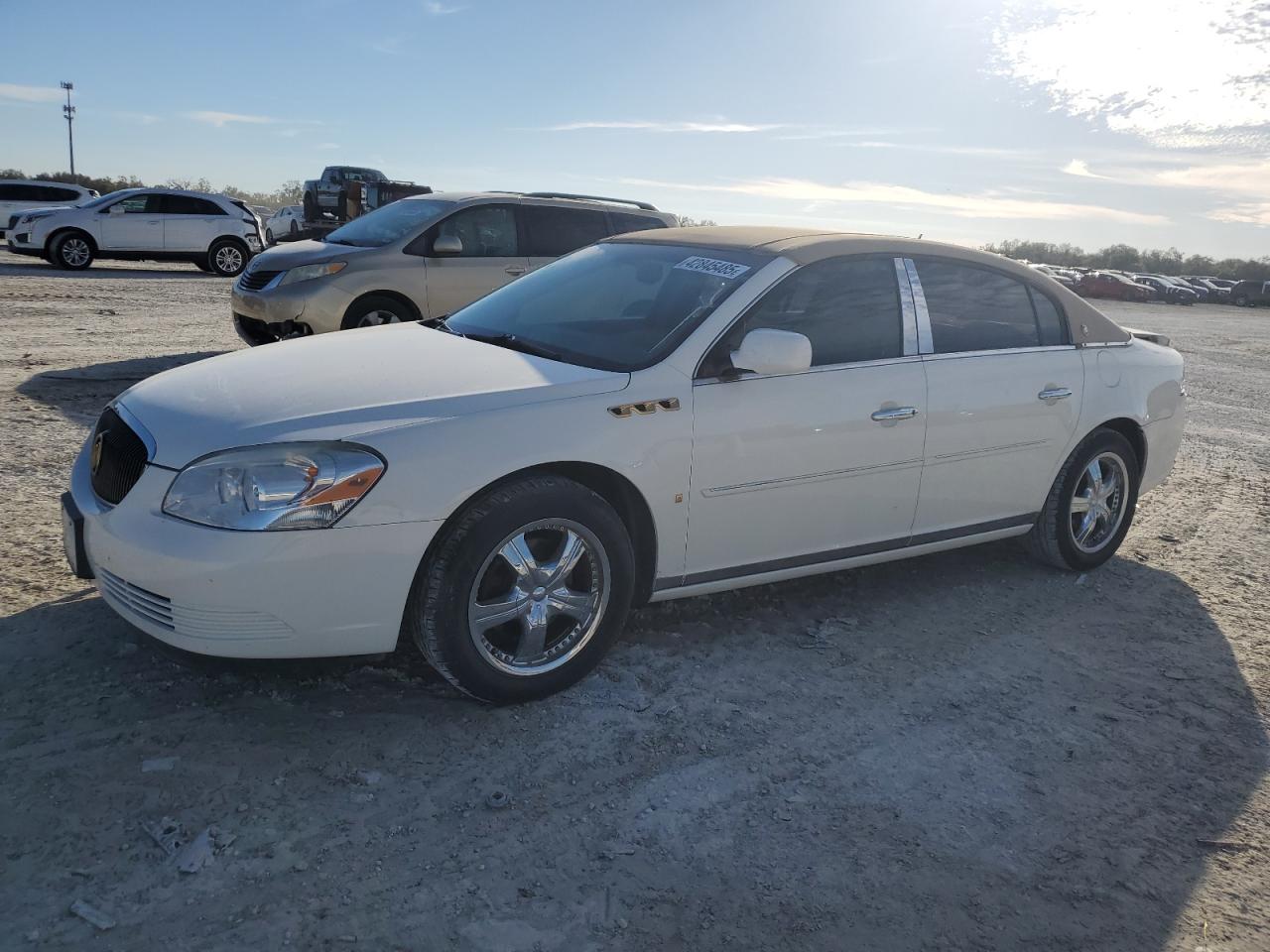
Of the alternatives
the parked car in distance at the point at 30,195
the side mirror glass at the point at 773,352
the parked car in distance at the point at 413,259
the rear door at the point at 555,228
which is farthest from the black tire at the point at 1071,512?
the parked car in distance at the point at 30,195

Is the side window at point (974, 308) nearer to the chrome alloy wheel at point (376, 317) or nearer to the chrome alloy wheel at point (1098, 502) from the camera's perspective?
the chrome alloy wheel at point (1098, 502)

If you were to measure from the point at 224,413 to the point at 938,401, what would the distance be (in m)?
2.88

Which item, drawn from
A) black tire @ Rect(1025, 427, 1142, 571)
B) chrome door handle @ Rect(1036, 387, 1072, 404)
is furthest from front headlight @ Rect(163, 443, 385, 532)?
black tire @ Rect(1025, 427, 1142, 571)

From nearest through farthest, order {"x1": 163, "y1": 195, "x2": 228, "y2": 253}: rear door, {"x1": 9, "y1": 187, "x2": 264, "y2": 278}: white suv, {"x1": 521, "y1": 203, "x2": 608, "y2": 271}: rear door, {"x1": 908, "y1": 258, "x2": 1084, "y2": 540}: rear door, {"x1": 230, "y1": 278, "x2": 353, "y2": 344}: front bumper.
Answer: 1. {"x1": 908, "y1": 258, "x2": 1084, "y2": 540}: rear door
2. {"x1": 230, "y1": 278, "x2": 353, "y2": 344}: front bumper
3. {"x1": 521, "y1": 203, "x2": 608, "y2": 271}: rear door
4. {"x1": 9, "y1": 187, "x2": 264, "y2": 278}: white suv
5. {"x1": 163, "y1": 195, "x2": 228, "y2": 253}: rear door

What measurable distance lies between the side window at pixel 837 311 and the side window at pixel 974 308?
23 cm

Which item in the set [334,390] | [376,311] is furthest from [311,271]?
[334,390]

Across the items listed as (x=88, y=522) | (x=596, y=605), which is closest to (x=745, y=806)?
(x=596, y=605)

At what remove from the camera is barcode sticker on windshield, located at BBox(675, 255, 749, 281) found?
418 centimetres

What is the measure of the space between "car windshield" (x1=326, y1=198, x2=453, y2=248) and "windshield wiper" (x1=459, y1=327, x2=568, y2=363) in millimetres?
5562

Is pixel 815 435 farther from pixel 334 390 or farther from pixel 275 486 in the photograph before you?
pixel 275 486

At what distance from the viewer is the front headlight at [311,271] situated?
9133mm

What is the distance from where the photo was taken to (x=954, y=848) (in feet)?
9.86

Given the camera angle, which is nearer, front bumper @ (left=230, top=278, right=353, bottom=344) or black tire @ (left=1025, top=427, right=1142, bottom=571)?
black tire @ (left=1025, top=427, right=1142, bottom=571)

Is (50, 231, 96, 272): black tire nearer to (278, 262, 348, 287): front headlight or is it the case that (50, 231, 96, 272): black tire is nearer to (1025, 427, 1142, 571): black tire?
(278, 262, 348, 287): front headlight
